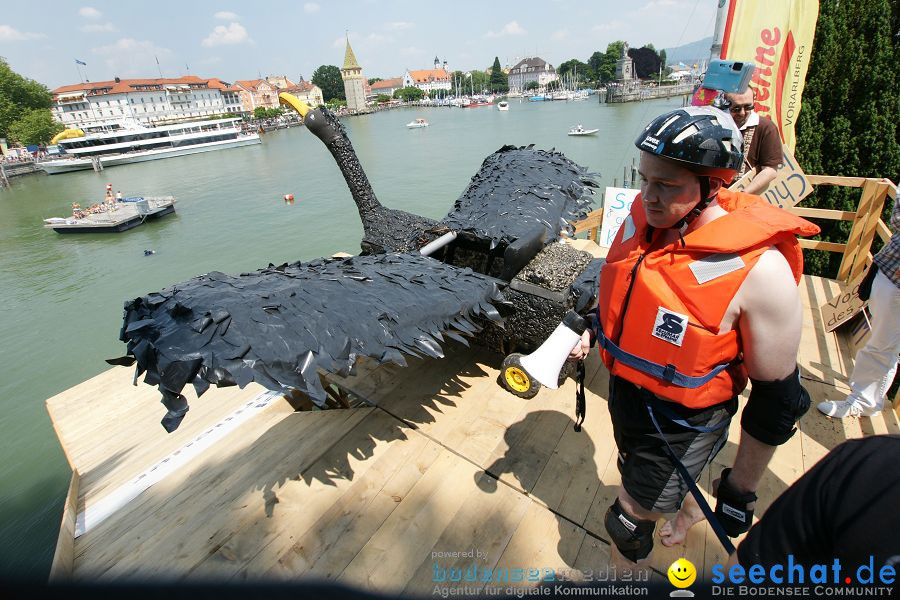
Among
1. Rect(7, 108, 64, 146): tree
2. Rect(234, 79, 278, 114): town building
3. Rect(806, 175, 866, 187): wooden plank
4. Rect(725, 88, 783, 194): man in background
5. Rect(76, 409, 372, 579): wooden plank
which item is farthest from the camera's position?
Rect(234, 79, 278, 114): town building

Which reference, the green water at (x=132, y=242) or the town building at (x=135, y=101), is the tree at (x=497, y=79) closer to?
the town building at (x=135, y=101)

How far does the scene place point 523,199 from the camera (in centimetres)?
391

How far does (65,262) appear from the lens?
1892 centimetres

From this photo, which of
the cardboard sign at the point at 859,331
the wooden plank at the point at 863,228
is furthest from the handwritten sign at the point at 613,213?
the cardboard sign at the point at 859,331

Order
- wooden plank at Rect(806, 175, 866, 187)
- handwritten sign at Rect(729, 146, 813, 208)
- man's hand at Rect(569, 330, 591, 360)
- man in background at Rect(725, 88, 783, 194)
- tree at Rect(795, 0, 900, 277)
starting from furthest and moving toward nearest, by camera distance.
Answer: tree at Rect(795, 0, 900, 277)
handwritten sign at Rect(729, 146, 813, 208)
wooden plank at Rect(806, 175, 866, 187)
man in background at Rect(725, 88, 783, 194)
man's hand at Rect(569, 330, 591, 360)

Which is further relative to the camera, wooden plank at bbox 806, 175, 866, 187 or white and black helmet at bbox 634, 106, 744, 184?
wooden plank at bbox 806, 175, 866, 187

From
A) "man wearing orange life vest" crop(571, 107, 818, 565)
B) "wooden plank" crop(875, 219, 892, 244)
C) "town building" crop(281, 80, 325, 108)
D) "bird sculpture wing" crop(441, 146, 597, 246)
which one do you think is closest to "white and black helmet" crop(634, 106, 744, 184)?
"man wearing orange life vest" crop(571, 107, 818, 565)

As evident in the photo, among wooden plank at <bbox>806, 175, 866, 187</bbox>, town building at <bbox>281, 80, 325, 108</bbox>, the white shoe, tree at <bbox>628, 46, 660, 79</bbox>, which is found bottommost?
the white shoe

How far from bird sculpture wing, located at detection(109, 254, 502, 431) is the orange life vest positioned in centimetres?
108

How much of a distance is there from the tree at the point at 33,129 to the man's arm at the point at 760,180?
71587 millimetres

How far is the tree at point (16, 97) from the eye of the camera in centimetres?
5053

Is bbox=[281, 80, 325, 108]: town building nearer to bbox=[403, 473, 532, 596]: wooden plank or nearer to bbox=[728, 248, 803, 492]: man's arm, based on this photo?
bbox=[403, 473, 532, 596]: wooden plank

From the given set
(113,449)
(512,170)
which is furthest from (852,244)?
(113,449)

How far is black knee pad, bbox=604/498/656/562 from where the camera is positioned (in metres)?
1.91
